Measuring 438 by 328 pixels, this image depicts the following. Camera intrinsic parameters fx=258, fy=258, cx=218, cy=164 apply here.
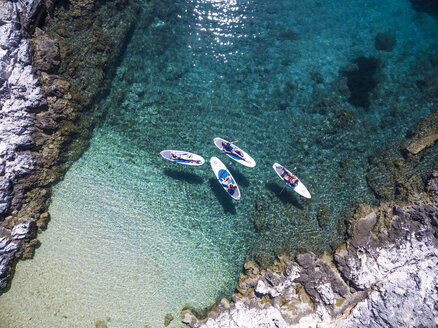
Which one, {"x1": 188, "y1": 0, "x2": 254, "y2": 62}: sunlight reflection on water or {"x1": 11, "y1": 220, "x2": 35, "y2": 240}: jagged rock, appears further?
{"x1": 188, "y1": 0, "x2": 254, "y2": 62}: sunlight reflection on water

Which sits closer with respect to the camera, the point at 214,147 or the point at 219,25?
the point at 214,147

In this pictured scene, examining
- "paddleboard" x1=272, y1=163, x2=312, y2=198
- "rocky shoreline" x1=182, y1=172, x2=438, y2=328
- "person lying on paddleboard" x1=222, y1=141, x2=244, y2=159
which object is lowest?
"rocky shoreline" x1=182, y1=172, x2=438, y2=328

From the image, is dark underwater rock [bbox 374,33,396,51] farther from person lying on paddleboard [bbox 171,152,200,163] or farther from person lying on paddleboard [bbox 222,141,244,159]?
person lying on paddleboard [bbox 171,152,200,163]

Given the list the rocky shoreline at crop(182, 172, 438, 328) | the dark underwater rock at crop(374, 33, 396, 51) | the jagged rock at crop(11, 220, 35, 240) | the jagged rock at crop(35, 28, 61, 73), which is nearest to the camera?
the rocky shoreline at crop(182, 172, 438, 328)

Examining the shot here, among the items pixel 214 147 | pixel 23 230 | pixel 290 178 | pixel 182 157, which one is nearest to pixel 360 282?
pixel 290 178

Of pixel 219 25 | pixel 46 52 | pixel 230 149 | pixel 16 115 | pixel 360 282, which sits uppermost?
pixel 219 25

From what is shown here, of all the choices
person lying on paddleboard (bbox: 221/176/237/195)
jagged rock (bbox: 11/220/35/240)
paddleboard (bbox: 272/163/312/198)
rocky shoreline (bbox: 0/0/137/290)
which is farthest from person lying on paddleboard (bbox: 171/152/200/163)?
jagged rock (bbox: 11/220/35/240)

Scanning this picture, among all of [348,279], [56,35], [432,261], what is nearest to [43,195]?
[56,35]

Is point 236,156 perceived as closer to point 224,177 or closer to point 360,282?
point 224,177
